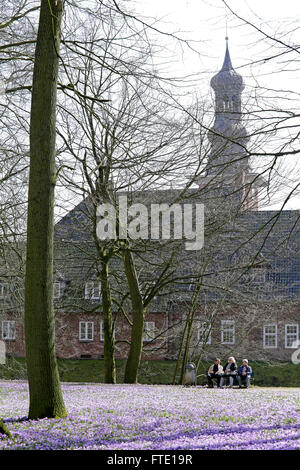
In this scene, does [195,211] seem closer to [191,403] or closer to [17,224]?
[17,224]

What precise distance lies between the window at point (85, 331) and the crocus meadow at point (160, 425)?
34.0 metres

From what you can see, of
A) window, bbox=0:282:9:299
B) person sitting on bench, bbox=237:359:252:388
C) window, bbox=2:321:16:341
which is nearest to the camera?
window, bbox=0:282:9:299

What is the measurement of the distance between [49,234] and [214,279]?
17077mm

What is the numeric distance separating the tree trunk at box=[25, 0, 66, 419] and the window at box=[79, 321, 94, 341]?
3708 centimetres

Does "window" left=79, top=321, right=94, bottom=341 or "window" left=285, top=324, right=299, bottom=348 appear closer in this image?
"window" left=285, top=324, right=299, bottom=348

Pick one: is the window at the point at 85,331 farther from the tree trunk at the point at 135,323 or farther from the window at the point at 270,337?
the tree trunk at the point at 135,323

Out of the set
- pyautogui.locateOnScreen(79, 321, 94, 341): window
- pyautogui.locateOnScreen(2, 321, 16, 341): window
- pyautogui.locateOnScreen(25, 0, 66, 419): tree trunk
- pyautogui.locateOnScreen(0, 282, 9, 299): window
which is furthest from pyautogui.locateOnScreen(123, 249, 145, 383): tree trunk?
pyautogui.locateOnScreen(79, 321, 94, 341): window

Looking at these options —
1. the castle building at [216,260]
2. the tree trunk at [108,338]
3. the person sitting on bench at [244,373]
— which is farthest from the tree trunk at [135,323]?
the person sitting on bench at [244,373]

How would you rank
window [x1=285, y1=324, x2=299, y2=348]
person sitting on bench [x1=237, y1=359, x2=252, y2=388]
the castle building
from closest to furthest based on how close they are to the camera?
the castle building < person sitting on bench [x1=237, y1=359, x2=252, y2=388] < window [x1=285, y1=324, x2=299, y2=348]

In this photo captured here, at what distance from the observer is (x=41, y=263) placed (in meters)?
9.85

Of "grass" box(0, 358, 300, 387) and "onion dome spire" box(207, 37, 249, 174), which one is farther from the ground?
"onion dome spire" box(207, 37, 249, 174)

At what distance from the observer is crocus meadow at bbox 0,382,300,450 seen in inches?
300

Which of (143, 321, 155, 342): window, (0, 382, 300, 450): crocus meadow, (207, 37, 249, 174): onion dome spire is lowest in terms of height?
(0, 382, 300, 450): crocus meadow

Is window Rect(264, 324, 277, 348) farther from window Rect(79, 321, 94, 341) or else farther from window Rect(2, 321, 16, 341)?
window Rect(2, 321, 16, 341)
